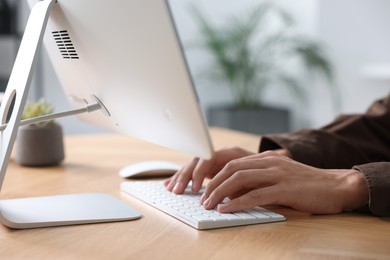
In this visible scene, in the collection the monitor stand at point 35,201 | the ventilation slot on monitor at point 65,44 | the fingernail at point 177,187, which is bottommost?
the fingernail at point 177,187

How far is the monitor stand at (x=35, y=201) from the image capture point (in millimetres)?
1000

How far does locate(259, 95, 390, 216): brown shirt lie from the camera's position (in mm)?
1340

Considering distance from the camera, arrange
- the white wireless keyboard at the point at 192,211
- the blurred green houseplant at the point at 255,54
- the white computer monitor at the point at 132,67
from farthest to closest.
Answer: the blurred green houseplant at the point at 255,54 → the white wireless keyboard at the point at 192,211 → the white computer monitor at the point at 132,67

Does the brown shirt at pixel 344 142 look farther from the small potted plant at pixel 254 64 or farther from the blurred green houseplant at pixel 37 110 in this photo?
the small potted plant at pixel 254 64

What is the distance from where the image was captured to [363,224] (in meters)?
1.02

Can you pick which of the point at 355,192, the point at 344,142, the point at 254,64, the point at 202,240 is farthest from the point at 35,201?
the point at 254,64

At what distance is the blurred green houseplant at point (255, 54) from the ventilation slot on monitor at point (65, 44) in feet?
9.64

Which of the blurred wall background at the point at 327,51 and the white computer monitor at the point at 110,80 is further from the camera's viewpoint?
the blurred wall background at the point at 327,51

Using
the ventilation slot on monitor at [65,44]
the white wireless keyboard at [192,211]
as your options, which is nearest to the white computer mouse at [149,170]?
the white wireless keyboard at [192,211]

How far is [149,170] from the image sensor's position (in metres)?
1.38

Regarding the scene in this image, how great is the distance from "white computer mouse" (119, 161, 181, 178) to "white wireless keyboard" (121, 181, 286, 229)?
14cm

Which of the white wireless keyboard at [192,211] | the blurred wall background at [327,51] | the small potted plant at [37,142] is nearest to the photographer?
the white wireless keyboard at [192,211]

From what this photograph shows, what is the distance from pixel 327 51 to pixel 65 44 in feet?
10.2

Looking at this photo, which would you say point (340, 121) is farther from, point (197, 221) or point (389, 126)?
point (197, 221)
